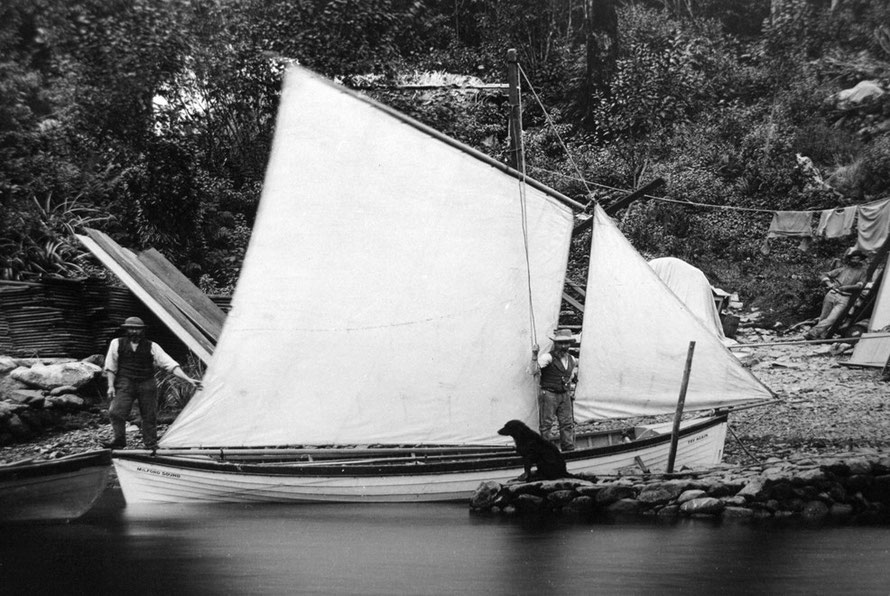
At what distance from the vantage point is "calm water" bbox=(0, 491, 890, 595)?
932 centimetres

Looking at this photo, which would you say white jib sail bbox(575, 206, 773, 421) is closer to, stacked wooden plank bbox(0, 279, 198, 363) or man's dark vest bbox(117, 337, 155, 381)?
man's dark vest bbox(117, 337, 155, 381)

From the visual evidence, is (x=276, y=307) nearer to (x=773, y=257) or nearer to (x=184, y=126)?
Answer: (x=184, y=126)

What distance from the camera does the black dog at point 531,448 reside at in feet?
38.7

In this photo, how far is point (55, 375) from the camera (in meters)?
16.9

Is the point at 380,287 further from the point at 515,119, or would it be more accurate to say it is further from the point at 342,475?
the point at 515,119

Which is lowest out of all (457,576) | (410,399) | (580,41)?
(457,576)

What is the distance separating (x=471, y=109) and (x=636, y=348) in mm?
15928

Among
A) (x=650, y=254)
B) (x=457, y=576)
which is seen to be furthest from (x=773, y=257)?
(x=457, y=576)

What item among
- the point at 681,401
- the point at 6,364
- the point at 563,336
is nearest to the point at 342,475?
the point at 563,336

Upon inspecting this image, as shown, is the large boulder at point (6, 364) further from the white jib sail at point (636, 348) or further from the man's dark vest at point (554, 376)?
the white jib sail at point (636, 348)

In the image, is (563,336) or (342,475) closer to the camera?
(563,336)

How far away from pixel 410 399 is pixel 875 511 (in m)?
5.67

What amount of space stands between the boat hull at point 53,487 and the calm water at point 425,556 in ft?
0.66

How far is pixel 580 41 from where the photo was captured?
102ft
